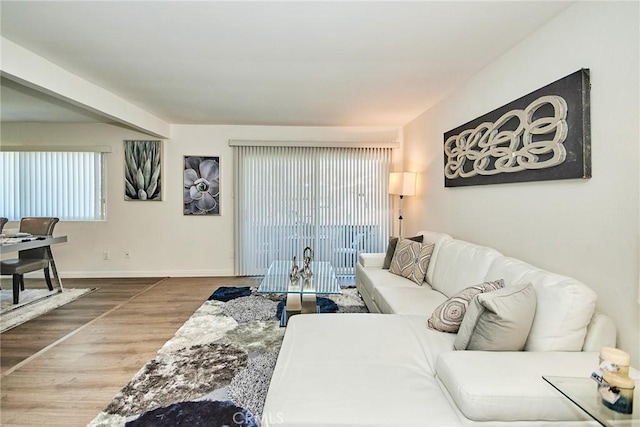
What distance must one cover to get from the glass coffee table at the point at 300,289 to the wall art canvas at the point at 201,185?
2152 mm

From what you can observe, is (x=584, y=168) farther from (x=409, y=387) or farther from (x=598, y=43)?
(x=409, y=387)

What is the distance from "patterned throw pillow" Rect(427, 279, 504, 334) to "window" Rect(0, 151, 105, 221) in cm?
541

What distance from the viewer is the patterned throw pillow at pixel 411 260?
323cm

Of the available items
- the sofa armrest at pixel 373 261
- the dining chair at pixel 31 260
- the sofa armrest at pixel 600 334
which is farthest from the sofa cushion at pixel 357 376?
the dining chair at pixel 31 260

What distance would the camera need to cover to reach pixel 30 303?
3904mm

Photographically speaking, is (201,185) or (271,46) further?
(201,185)

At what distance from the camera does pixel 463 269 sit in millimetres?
2604

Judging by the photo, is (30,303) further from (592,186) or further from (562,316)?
(592,186)

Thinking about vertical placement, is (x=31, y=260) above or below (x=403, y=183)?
below

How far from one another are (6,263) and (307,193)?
12.9ft

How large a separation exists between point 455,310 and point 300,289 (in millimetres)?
1497

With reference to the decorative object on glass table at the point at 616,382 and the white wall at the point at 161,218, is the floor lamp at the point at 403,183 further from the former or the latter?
the decorative object on glass table at the point at 616,382

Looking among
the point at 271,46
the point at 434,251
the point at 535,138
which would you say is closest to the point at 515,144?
the point at 535,138

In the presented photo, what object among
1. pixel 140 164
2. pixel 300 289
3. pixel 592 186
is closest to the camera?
pixel 592 186
